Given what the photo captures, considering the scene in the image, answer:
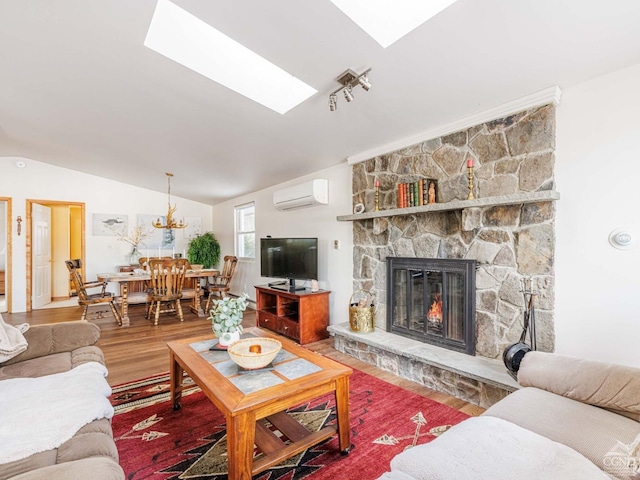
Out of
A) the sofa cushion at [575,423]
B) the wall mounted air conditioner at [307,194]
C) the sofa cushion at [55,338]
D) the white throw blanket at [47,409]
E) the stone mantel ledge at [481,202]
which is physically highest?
the wall mounted air conditioner at [307,194]

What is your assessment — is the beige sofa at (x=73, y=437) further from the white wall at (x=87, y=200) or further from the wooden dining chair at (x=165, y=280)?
the white wall at (x=87, y=200)

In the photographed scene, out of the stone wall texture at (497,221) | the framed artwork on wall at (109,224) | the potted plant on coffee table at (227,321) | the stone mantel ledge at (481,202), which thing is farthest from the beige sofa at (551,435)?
the framed artwork on wall at (109,224)

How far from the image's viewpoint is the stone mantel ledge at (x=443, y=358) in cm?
220

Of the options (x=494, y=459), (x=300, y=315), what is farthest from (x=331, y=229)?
(x=494, y=459)

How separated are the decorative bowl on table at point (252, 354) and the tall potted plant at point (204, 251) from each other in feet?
18.2

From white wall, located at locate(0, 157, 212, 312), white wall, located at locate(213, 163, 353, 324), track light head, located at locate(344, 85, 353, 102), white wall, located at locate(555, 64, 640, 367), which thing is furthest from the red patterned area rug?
white wall, located at locate(0, 157, 212, 312)

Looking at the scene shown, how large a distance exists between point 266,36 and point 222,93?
2.81ft

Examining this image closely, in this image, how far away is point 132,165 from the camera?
5.28 m

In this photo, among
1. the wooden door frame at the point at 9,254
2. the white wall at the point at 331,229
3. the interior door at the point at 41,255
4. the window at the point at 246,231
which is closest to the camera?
the white wall at the point at 331,229

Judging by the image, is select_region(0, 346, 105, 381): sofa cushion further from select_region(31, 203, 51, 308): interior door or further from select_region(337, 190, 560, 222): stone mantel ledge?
select_region(31, 203, 51, 308): interior door

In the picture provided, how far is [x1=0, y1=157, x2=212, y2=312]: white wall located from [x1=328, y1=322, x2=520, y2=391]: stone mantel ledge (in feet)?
15.6

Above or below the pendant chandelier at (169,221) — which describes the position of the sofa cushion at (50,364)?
below

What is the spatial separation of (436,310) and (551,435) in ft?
5.41

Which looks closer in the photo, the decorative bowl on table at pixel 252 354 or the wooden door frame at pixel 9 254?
the decorative bowl on table at pixel 252 354
